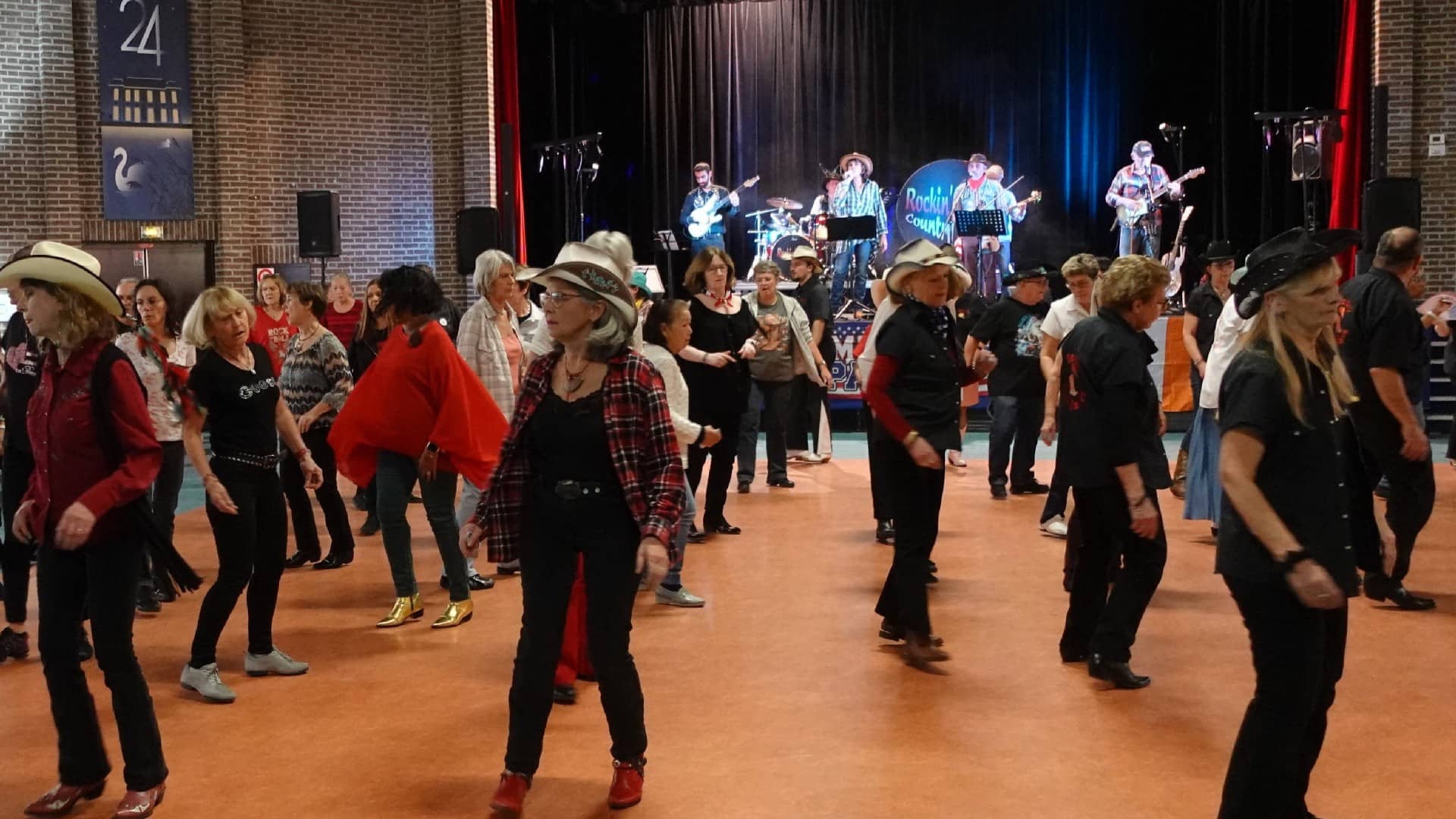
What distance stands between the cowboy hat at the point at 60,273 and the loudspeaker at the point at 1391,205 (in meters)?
12.0

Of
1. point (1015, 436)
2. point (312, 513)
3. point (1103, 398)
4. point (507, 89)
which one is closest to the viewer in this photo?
point (1103, 398)

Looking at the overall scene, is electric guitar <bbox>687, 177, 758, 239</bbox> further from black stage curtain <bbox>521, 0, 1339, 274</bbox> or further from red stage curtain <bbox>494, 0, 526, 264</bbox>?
red stage curtain <bbox>494, 0, 526, 264</bbox>

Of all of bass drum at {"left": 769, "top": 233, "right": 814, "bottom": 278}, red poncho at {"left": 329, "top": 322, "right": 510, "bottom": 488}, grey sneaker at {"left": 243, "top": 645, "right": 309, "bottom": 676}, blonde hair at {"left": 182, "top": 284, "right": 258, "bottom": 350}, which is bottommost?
grey sneaker at {"left": 243, "top": 645, "right": 309, "bottom": 676}

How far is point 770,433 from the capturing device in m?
9.32

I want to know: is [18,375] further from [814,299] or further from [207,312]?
[814,299]

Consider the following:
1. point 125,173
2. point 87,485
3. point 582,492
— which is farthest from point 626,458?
point 125,173

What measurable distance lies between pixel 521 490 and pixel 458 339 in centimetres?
297

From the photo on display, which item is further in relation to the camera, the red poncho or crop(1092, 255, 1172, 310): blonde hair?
the red poncho

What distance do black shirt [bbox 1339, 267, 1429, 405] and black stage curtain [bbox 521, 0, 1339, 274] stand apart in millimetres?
12428

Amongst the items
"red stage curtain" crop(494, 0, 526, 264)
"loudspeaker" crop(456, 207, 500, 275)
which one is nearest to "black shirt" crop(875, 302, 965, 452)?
"loudspeaker" crop(456, 207, 500, 275)

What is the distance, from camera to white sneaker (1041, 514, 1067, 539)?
24.7 ft

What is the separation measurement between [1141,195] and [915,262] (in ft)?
41.6

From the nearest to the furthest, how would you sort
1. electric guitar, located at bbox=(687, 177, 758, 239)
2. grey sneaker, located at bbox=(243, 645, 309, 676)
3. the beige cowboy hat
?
grey sneaker, located at bbox=(243, 645, 309, 676)
the beige cowboy hat
electric guitar, located at bbox=(687, 177, 758, 239)

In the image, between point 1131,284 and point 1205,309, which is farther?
point 1205,309
